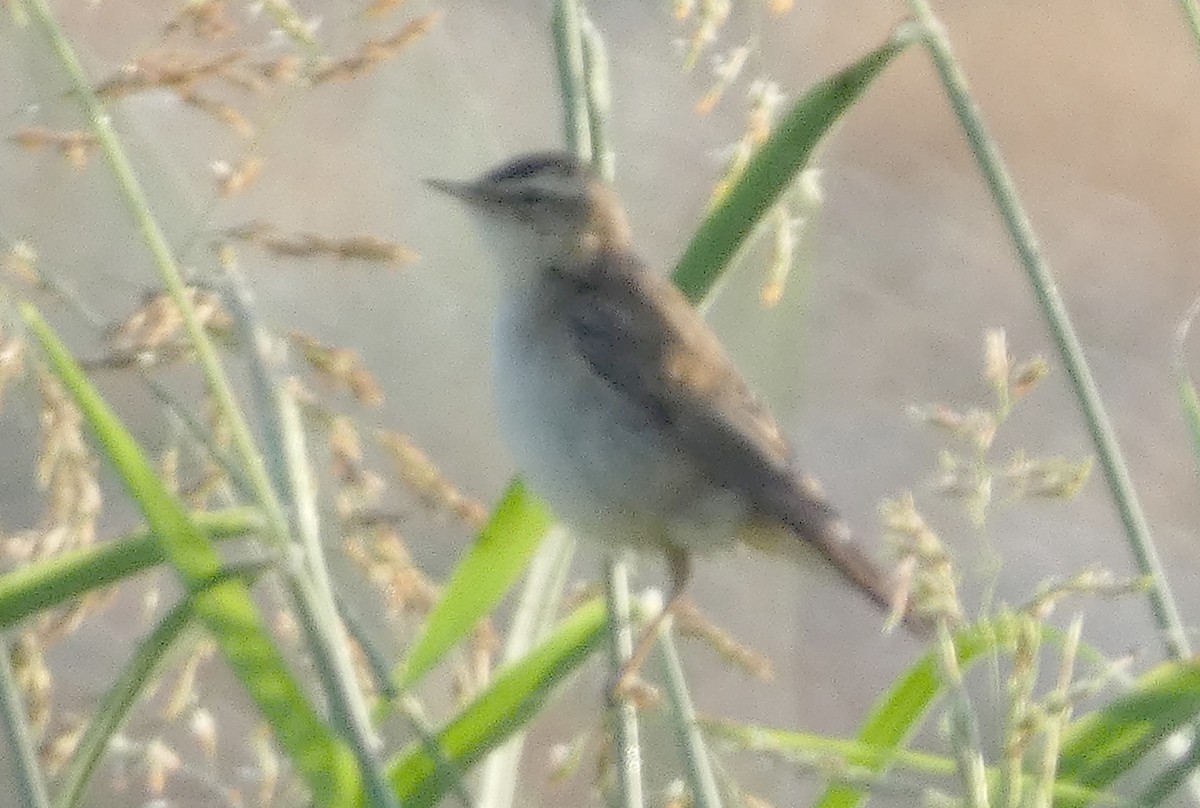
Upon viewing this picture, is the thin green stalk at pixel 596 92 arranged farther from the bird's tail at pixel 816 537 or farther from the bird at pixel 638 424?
the bird's tail at pixel 816 537

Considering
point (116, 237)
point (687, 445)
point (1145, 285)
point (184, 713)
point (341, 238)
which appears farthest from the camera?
point (1145, 285)

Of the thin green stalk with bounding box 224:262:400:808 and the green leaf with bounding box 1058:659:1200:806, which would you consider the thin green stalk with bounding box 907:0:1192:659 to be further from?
the thin green stalk with bounding box 224:262:400:808

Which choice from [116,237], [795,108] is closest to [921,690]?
[795,108]

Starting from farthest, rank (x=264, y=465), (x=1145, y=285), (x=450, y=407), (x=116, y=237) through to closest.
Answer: (x=1145, y=285), (x=450, y=407), (x=116, y=237), (x=264, y=465)

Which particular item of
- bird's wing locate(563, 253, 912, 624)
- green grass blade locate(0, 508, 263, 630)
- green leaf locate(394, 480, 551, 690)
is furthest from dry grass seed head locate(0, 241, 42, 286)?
bird's wing locate(563, 253, 912, 624)

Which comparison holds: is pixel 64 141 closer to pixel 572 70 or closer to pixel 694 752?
pixel 572 70

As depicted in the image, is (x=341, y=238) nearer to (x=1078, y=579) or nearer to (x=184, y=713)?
(x=184, y=713)
